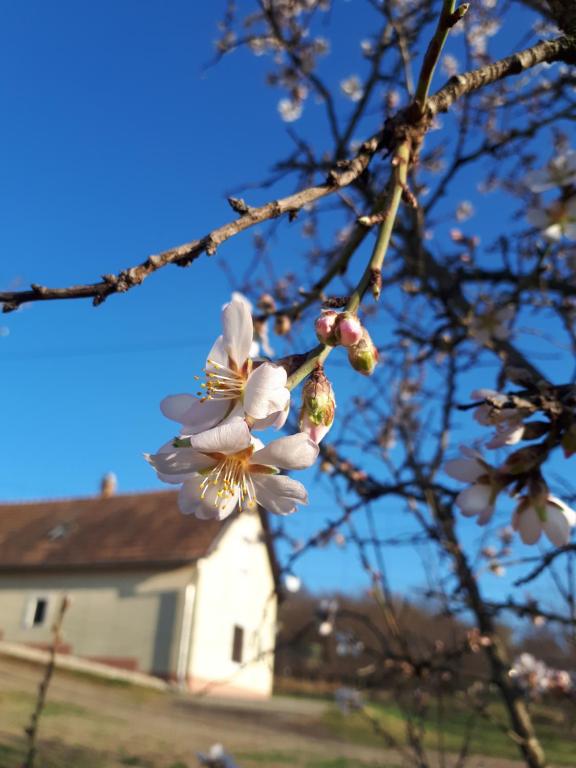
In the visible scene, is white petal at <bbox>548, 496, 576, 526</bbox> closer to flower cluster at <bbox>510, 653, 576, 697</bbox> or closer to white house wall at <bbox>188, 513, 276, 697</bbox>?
flower cluster at <bbox>510, 653, 576, 697</bbox>

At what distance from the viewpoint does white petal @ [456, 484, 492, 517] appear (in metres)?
1.06

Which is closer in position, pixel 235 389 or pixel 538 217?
pixel 235 389

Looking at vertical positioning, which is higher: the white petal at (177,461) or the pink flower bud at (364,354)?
the pink flower bud at (364,354)

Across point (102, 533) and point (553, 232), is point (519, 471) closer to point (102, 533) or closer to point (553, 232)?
point (553, 232)

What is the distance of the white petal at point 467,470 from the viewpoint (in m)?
1.09

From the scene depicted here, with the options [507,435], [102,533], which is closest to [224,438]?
[507,435]

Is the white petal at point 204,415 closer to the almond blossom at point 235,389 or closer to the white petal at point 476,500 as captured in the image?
the almond blossom at point 235,389

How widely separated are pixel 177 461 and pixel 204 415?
6 cm

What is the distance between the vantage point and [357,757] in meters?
6.24

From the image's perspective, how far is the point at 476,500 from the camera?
1.07 m

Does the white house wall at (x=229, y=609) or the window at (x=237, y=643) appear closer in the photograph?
the white house wall at (x=229, y=609)

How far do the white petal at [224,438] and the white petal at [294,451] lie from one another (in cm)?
4

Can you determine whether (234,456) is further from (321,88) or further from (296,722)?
(296,722)

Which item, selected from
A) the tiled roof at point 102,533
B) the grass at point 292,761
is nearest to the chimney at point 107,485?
the tiled roof at point 102,533
